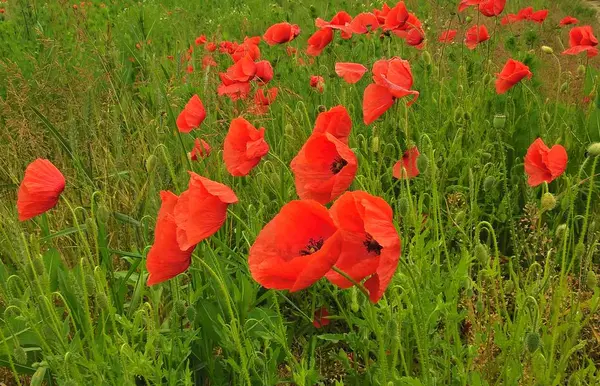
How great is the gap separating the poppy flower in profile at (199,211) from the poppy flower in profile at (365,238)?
24 centimetres

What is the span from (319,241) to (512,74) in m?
1.36

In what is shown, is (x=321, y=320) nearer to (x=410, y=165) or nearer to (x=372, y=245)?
(x=410, y=165)

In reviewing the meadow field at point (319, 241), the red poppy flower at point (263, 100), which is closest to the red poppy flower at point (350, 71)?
the meadow field at point (319, 241)

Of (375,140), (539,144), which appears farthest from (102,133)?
(539,144)

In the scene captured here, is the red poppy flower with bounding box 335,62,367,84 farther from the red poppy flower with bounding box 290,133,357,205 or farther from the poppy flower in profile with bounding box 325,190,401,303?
the poppy flower in profile with bounding box 325,190,401,303

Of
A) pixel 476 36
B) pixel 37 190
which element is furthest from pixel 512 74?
pixel 37 190

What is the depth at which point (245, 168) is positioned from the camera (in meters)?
1.61

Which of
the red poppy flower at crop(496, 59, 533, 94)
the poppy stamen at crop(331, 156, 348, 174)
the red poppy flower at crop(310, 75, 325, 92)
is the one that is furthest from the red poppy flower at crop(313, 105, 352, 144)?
the red poppy flower at crop(310, 75, 325, 92)

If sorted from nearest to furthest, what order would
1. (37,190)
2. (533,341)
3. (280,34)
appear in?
A: (533,341)
(37,190)
(280,34)

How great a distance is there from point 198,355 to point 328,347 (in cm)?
42

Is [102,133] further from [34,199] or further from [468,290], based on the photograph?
[468,290]

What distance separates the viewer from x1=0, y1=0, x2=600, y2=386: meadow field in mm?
1244

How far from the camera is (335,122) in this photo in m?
1.47

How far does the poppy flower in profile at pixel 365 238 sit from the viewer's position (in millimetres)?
1016
